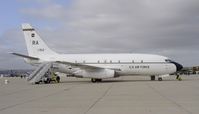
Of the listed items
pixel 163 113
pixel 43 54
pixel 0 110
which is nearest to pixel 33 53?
pixel 43 54

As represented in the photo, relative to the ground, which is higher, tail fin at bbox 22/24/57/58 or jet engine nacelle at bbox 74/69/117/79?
tail fin at bbox 22/24/57/58

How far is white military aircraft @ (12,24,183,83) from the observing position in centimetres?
4053

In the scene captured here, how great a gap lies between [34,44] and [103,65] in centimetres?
893

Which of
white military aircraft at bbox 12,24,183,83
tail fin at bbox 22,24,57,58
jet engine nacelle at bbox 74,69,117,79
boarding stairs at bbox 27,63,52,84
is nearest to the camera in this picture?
boarding stairs at bbox 27,63,52,84

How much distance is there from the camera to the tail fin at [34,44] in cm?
4450

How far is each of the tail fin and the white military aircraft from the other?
0.62m

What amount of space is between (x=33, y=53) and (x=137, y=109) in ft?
107

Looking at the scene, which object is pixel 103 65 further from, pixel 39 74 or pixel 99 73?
pixel 39 74

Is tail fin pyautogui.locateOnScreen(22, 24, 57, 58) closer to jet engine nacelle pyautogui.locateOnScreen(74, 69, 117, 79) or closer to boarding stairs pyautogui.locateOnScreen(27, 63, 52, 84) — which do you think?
boarding stairs pyautogui.locateOnScreen(27, 63, 52, 84)

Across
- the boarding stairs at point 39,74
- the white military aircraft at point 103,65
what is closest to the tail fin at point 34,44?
the white military aircraft at point 103,65

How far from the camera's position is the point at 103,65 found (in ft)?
138

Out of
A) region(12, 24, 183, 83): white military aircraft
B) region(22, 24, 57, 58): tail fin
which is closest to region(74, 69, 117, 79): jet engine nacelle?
region(12, 24, 183, 83): white military aircraft

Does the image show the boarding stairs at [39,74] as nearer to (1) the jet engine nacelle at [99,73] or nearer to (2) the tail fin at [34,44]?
(2) the tail fin at [34,44]

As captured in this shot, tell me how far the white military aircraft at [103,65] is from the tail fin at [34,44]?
62 cm
